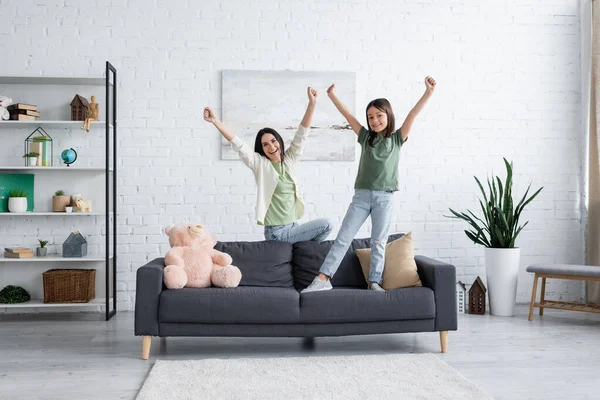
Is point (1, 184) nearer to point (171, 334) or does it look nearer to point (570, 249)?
point (171, 334)

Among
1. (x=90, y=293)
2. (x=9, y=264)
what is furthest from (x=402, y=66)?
(x=9, y=264)

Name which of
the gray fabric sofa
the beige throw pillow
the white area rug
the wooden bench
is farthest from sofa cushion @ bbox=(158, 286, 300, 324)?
the wooden bench

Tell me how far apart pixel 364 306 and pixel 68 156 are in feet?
8.60

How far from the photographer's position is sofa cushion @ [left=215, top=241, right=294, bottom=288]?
384cm

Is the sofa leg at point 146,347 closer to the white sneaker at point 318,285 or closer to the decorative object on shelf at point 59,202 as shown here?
the white sneaker at point 318,285

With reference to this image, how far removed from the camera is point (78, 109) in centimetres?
456

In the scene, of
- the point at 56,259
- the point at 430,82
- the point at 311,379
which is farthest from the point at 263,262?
the point at 56,259

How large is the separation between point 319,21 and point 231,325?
2751 millimetres

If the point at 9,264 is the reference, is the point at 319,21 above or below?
above

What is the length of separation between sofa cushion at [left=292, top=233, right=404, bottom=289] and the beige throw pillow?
0.21 ft

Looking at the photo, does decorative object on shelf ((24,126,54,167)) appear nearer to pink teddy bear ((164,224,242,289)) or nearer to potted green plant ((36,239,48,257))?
potted green plant ((36,239,48,257))

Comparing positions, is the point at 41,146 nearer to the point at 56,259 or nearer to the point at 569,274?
the point at 56,259

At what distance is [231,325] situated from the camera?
3.36m

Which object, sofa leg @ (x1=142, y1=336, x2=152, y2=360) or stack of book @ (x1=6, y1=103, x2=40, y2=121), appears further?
stack of book @ (x1=6, y1=103, x2=40, y2=121)
